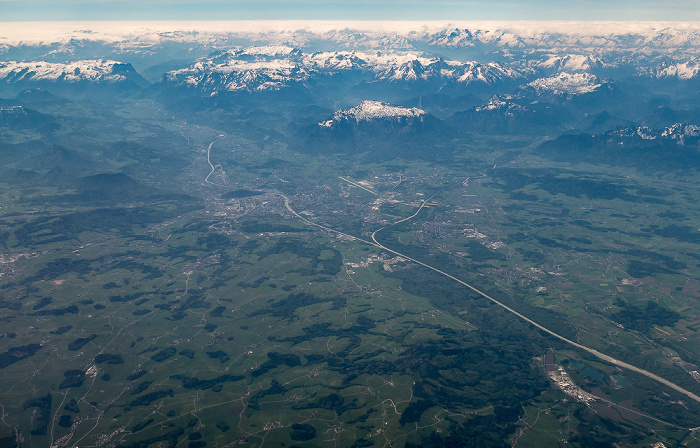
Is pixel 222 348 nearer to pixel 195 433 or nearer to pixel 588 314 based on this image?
pixel 195 433

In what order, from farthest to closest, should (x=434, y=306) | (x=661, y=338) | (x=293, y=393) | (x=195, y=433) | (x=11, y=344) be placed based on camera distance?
(x=434, y=306) < (x=661, y=338) < (x=11, y=344) < (x=293, y=393) < (x=195, y=433)

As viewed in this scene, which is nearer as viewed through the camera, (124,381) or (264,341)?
(124,381)

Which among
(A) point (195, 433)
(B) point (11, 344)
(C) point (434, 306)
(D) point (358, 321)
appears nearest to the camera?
(A) point (195, 433)

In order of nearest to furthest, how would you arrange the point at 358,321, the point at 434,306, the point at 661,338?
the point at 661,338 → the point at 358,321 → the point at 434,306

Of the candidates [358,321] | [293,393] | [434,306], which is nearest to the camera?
[293,393]

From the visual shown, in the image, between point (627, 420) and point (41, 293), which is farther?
point (41, 293)

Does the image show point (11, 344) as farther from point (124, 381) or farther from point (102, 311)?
point (124, 381)

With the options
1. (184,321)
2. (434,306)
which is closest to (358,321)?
(434,306)

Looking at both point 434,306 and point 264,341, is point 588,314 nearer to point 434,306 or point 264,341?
point 434,306

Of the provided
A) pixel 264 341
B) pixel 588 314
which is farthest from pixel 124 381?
pixel 588 314
